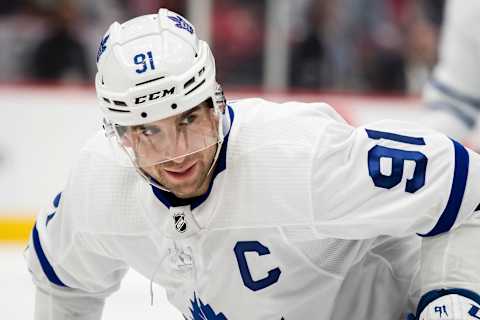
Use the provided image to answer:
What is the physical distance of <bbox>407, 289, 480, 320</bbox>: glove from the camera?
1979 millimetres

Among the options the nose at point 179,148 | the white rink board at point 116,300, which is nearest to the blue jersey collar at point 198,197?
the nose at point 179,148

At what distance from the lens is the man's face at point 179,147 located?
1978 millimetres

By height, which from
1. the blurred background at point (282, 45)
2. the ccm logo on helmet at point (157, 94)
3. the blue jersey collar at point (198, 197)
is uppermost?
the ccm logo on helmet at point (157, 94)

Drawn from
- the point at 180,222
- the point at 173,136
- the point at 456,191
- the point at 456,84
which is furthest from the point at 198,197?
the point at 456,84

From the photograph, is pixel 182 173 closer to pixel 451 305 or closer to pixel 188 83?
pixel 188 83

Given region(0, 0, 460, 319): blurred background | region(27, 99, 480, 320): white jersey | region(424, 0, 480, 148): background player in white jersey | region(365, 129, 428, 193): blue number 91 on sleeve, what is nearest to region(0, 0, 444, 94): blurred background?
region(0, 0, 460, 319): blurred background

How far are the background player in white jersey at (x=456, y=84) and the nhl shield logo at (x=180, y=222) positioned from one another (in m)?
1.97

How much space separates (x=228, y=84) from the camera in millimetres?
5449

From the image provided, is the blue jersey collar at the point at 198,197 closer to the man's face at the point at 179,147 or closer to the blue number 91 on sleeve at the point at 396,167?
the man's face at the point at 179,147

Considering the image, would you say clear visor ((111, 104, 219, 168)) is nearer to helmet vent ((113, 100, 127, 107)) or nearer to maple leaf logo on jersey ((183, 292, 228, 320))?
helmet vent ((113, 100, 127, 107))

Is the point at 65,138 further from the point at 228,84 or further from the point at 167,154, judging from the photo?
the point at 167,154

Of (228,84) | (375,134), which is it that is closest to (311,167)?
(375,134)

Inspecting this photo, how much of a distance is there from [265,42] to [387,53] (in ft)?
2.24

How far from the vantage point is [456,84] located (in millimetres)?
3943
